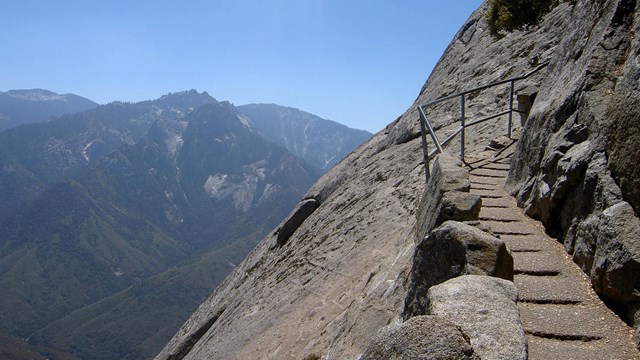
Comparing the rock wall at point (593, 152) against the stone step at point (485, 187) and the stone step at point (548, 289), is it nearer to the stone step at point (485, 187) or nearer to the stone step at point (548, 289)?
the stone step at point (548, 289)

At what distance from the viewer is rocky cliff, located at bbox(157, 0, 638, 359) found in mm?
7348

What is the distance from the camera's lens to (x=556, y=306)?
5.93 metres

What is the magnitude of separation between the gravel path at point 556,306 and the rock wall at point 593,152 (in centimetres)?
19

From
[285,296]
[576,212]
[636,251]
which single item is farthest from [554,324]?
[285,296]

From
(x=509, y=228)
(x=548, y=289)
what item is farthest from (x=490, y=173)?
(x=548, y=289)

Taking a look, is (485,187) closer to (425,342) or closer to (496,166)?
(496,166)

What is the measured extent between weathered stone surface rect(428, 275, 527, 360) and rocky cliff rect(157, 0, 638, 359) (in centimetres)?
156

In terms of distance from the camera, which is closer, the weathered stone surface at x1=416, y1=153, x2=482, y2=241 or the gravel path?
the gravel path

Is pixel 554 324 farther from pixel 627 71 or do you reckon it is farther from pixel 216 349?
pixel 216 349

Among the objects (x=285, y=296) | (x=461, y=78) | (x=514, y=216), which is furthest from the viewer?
(x=461, y=78)

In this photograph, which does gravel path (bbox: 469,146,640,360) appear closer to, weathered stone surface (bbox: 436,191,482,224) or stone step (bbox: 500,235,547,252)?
stone step (bbox: 500,235,547,252)

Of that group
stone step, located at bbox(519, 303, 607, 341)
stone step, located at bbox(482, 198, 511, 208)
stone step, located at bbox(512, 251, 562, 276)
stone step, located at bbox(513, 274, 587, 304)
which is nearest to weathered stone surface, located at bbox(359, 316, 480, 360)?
stone step, located at bbox(519, 303, 607, 341)

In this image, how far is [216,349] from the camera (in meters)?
16.1

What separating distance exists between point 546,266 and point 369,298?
370 cm
